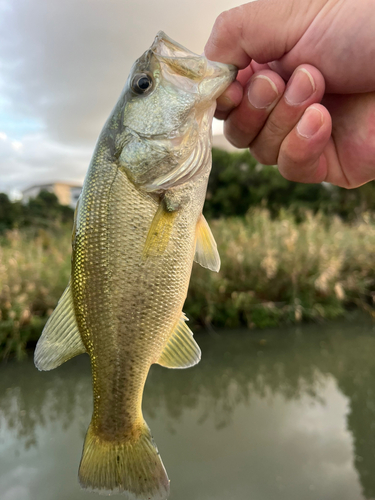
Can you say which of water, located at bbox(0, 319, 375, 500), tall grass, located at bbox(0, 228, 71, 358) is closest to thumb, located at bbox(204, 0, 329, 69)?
water, located at bbox(0, 319, 375, 500)

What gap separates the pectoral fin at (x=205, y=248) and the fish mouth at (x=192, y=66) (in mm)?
524

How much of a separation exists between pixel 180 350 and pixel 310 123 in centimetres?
123

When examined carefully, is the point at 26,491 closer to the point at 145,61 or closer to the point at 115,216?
the point at 115,216

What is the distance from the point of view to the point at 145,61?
137cm

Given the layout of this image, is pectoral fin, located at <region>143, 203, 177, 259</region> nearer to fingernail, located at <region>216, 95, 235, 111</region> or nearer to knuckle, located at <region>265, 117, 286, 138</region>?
fingernail, located at <region>216, 95, 235, 111</region>

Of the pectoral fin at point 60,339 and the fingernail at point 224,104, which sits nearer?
the pectoral fin at point 60,339

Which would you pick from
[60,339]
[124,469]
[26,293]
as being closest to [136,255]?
[60,339]

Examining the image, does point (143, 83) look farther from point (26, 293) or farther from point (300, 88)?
point (26, 293)

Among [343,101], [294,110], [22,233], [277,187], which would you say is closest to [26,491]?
[294,110]

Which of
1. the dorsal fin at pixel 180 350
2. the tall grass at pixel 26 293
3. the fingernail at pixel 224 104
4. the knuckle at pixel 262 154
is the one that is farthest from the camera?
the tall grass at pixel 26 293

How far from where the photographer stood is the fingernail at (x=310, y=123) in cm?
157

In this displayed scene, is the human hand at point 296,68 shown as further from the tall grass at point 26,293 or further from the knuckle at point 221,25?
the tall grass at point 26,293

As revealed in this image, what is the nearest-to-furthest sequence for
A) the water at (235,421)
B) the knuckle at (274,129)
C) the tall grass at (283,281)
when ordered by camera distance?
the knuckle at (274,129), the water at (235,421), the tall grass at (283,281)

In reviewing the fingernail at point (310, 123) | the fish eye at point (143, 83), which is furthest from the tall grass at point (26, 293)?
the fingernail at point (310, 123)
